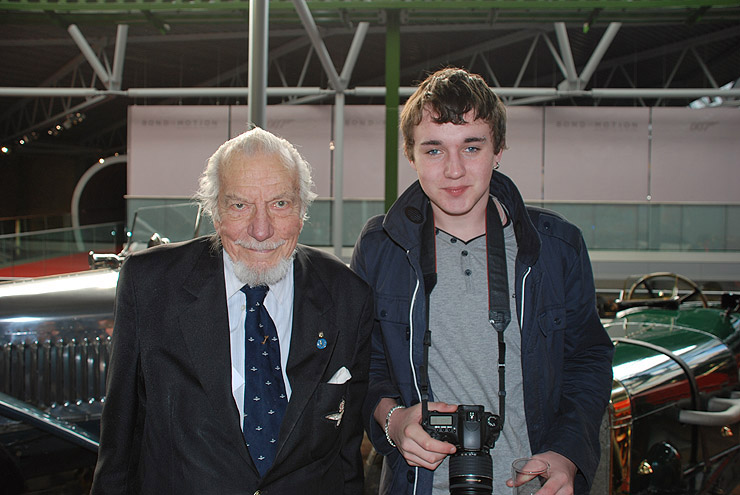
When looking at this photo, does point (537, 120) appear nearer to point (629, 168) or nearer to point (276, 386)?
point (629, 168)

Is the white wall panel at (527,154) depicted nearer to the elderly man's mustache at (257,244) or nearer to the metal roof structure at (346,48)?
the metal roof structure at (346,48)

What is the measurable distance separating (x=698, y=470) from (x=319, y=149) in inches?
382

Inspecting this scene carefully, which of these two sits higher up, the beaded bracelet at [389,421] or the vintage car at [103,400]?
the beaded bracelet at [389,421]

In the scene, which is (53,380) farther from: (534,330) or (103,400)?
(534,330)

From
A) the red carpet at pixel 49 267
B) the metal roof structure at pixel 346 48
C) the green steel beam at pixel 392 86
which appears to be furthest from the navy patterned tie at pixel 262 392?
the green steel beam at pixel 392 86

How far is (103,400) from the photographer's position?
2.78m

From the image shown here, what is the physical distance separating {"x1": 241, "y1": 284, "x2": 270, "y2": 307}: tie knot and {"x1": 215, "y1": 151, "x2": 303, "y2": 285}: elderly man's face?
0.04 meters

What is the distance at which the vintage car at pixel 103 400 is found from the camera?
244 cm

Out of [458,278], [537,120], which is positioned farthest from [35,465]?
[537,120]

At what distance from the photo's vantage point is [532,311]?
146 cm

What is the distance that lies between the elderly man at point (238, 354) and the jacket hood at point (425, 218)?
182mm

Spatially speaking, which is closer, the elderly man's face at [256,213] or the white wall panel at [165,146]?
the elderly man's face at [256,213]

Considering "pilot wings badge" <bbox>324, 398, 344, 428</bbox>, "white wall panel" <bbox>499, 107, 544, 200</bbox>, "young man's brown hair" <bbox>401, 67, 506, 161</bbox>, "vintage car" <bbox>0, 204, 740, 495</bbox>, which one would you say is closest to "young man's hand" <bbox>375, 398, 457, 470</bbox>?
"pilot wings badge" <bbox>324, 398, 344, 428</bbox>

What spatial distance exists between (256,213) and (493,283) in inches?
25.1
